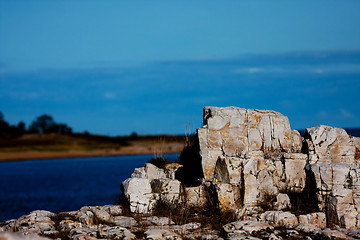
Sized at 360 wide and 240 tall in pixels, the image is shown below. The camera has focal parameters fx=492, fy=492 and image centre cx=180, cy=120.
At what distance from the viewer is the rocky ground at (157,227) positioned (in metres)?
11.4

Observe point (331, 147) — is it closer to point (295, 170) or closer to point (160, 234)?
point (295, 170)

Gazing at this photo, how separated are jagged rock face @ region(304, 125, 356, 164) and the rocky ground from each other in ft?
8.80

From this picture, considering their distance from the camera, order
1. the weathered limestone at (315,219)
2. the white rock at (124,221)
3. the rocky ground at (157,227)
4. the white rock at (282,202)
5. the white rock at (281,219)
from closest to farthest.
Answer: the rocky ground at (157,227) < the white rock at (281,219) < the weathered limestone at (315,219) < the white rock at (124,221) < the white rock at (282,202)

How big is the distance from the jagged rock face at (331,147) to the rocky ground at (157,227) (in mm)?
2681

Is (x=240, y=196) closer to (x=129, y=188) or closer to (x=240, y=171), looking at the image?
(x=240, y=171)

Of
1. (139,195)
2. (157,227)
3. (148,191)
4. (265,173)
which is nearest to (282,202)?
(265,173)

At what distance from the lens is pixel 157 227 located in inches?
491

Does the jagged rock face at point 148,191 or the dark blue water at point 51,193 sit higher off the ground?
the jagged rock face at point 148,191

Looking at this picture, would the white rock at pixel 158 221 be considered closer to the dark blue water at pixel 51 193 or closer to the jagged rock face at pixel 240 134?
the jagged rock face at pixel 240 134

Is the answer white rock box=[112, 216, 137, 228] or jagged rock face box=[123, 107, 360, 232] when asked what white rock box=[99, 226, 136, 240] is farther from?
jagged rock face box=[123, 107, 360, 232]

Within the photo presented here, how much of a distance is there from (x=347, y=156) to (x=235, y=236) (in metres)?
5.30

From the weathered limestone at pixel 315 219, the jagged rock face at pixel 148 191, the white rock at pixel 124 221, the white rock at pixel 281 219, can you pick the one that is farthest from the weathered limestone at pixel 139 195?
the weathered limestone at pixel 315 219

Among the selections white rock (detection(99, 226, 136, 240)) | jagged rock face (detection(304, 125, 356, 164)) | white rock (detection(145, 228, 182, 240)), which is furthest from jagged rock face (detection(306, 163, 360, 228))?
white rock (detection(99, 226, 136, 240))

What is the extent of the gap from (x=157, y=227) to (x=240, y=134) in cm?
451
